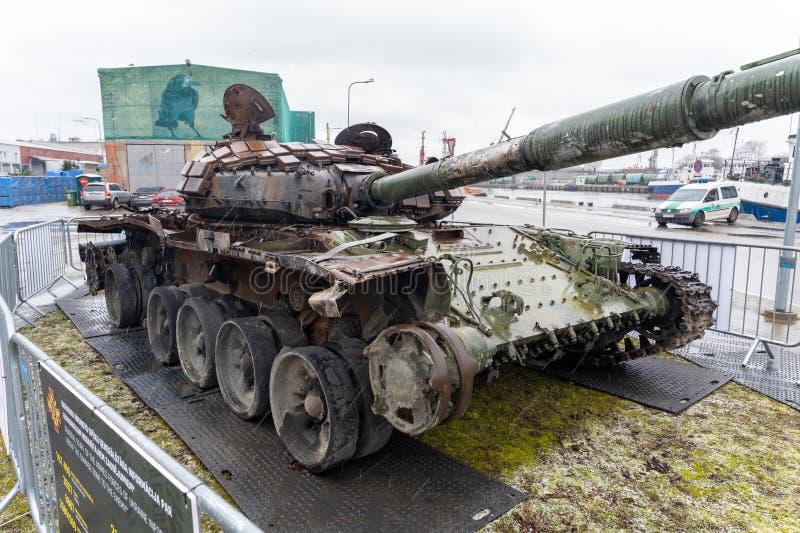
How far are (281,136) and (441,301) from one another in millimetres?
39522

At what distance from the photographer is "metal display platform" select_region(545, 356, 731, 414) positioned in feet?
20.6

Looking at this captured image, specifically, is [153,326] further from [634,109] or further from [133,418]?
[634,109]

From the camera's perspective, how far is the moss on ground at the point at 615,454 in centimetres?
420

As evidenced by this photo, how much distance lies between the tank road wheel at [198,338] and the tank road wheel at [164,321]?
244 mm

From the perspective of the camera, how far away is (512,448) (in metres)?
5.19

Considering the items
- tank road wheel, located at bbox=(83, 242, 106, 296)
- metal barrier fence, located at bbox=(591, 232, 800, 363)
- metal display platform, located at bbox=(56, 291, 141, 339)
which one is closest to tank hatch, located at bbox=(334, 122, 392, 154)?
metal barrier fence, located at bbox=(591, 232, 800, 363)

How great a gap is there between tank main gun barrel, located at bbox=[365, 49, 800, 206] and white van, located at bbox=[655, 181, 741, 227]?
23707 millimetres

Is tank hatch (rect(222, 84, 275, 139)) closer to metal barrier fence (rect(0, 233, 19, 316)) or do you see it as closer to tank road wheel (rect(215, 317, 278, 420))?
tank road wheel (rect(215, 317, 278, 420))

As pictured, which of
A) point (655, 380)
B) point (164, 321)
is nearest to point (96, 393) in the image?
point (164, 321)

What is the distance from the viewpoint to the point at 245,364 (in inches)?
229

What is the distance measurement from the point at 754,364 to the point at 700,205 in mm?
20591

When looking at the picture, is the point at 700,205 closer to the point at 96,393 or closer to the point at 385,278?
the point at 385,278

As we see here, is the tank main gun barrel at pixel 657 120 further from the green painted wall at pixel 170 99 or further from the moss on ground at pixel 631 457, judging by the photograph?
the green painted wall at pixel 170 99

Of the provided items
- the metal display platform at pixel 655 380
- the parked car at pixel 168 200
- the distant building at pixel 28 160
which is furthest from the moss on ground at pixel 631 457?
the distant building at pixel 28 160
